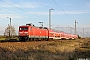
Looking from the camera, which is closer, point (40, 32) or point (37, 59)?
point (37, 59)

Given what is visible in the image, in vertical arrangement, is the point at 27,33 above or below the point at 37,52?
above

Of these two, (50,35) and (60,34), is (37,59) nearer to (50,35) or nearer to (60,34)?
(50,35)

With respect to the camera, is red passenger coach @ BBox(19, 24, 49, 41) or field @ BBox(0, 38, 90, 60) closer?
field @ BBox(0, 38, 90, 60)

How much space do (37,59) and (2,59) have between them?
330cm

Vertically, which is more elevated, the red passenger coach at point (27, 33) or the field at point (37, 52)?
the red passenger coach at point (27, 33)

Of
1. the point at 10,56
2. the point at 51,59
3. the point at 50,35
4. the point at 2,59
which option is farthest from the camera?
the point at 50,35

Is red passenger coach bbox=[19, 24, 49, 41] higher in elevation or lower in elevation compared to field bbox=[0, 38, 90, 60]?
higher

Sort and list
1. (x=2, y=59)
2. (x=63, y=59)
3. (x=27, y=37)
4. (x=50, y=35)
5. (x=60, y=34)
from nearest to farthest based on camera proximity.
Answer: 1. (x=2, y=59)
2. (x=63, y=59)
3. (x=27, y=37)
4. (x=50, y=35)
5. (x=60, y=34)

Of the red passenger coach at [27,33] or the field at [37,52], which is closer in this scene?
the field at [37,52]

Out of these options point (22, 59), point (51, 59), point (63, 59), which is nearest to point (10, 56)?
point (22, 59)

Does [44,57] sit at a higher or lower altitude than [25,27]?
lower

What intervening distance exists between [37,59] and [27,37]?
1037 inches

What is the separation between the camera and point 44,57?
18.9 metres

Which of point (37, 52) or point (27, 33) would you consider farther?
point (27, 33)
